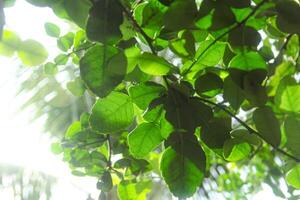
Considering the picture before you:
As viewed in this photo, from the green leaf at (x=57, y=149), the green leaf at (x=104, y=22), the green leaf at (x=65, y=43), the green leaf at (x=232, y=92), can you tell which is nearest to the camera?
the green leaf at (x=104, y=22)

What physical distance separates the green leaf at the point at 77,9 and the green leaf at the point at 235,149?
21 centimetres

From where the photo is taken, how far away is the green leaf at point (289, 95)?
52 cm

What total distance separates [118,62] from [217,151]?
0.56ft

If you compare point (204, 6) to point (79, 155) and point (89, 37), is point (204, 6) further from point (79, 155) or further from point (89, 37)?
point (79, 155)

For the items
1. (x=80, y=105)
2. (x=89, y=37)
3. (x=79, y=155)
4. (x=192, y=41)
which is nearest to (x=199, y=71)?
(x=192, y=41)

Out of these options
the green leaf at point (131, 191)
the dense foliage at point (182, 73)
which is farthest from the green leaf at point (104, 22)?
the green leaf at point (131, 191)

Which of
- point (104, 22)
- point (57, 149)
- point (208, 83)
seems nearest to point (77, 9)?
point (104, 22)

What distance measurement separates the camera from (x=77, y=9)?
0.42m

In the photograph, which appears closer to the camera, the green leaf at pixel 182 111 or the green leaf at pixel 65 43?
the green leaf at pixel 182 111

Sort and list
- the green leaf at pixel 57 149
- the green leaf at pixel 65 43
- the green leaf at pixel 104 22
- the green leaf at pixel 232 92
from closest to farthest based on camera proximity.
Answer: the green leaf at pixel 104 22 → the green leaf at pixel 232 92 → the green leaf at pixel 65 43 → the green leaf at pixel 57 149

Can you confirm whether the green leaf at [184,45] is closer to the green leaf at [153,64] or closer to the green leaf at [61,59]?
the green leaf at [153,64]

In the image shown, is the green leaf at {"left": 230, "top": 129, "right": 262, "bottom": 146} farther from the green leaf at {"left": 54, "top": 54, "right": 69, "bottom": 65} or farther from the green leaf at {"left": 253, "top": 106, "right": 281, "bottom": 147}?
the green leaf at {"left": 54, "top": 54, "right": 69, "bottom": 65}

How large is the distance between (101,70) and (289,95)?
9.7 inches

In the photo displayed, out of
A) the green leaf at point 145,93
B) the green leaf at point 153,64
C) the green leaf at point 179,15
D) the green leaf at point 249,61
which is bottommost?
the green leaf at point 249,61
